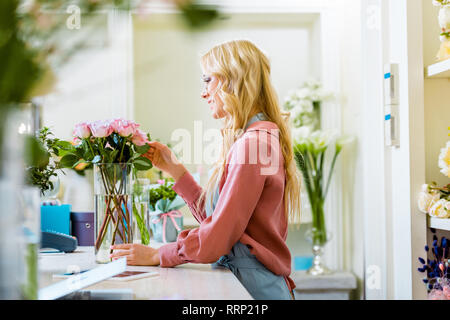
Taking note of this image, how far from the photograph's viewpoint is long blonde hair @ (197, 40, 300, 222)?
1073mm

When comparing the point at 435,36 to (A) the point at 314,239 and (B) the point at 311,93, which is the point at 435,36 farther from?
(A) the point at 314,239

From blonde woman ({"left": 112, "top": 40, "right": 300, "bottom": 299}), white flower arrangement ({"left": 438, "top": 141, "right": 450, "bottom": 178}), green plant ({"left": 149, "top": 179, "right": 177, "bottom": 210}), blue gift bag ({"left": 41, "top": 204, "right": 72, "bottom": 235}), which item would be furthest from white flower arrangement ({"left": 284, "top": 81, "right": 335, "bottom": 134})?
blue gift bag ({"left": 41, "top": 204, "right": 72, "bottom": 235})

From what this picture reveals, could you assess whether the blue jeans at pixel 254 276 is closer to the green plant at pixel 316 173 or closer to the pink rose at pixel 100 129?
the pink rose at pixel 100 129

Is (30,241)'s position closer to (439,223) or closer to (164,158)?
(164,158)

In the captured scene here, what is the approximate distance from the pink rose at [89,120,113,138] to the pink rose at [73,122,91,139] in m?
0.01

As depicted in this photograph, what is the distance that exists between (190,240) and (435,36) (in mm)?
985

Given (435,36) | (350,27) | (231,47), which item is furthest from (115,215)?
(350,27)

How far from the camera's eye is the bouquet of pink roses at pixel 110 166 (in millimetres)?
1012

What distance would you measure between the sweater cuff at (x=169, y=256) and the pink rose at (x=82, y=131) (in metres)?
0.29

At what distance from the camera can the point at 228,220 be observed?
0.90 m

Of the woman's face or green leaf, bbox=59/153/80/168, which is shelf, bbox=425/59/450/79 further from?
green leaf, bbox=59/153/80/168

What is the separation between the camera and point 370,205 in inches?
77.4

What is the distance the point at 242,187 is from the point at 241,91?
0.26 metres

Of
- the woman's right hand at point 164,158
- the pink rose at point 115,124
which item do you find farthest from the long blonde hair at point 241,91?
the pink rose at point 115,124
